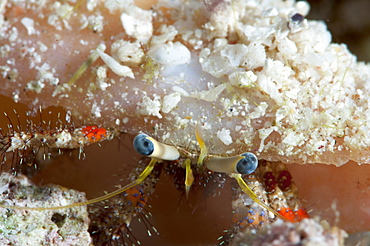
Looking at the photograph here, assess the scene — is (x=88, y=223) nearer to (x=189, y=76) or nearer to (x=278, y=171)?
(x=189, y=76)

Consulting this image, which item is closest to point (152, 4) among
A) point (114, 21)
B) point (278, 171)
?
point (114, 21)

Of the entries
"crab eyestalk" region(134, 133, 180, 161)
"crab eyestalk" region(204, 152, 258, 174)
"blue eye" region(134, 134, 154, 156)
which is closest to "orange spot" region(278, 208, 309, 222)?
"crab eyestalk" region(204, 152, 258, 174)

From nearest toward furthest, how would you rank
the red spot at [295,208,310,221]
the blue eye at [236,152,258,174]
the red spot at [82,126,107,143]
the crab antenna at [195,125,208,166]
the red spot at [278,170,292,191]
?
the blue eye at [236,152,258,174]
the crab antenna at [195,125,208,166]
the red spot at [82,126,107,143]
the red spot at [295,208,310,221]
the red spot at [278,170,292,191]

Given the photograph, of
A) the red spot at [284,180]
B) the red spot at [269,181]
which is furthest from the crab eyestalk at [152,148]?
the red spot at [284,180]

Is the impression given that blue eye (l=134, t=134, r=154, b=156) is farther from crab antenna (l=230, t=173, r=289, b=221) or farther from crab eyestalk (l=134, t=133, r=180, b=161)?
crab antenna (l=230, t=173, r=289, b=221)

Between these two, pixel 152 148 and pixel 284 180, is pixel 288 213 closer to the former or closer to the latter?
pixel 284 180
